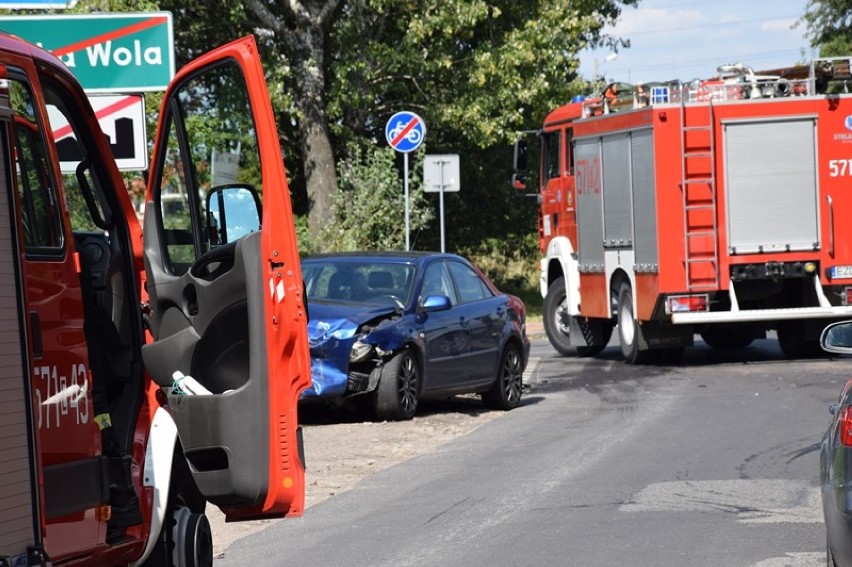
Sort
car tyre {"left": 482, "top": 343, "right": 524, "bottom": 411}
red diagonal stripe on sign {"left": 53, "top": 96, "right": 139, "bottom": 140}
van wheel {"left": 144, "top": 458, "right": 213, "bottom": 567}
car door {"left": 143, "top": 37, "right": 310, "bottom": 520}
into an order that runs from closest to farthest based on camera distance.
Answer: car door {"left": 143, "top": 37, "right": 310, "bottom": 520}, van wheel {"left": 144, "top": 458, "right": 213, "bottom": 567}, red diagonal stripe on sign {"left": 53, "top": 96, "right": 139, "bottom": 140}, car tyre {"left": 482, "top": 343, "right": 524, "bottom": 411}

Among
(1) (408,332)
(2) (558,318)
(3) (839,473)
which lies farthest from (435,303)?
(2) (558,318)

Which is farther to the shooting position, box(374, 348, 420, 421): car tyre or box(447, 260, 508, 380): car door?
box(447, 260, 508, 380): car door

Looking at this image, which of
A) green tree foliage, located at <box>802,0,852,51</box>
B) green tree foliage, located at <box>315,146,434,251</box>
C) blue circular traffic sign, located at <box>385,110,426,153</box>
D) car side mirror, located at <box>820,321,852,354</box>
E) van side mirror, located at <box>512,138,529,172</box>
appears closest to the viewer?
car side mirror, located at <box>820,321,852,354</box>

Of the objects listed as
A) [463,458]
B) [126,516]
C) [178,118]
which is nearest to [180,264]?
[178,118]

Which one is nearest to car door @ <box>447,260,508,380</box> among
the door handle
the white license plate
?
the white license plate

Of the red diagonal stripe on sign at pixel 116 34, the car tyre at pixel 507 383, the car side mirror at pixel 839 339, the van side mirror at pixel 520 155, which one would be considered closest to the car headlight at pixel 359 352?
the car tyre at pixel 507 383

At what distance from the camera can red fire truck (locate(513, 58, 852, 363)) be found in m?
18.6

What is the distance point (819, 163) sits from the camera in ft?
61.9

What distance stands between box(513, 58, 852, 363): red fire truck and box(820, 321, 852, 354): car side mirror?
11838 mm

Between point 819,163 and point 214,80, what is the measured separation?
13.6 metres

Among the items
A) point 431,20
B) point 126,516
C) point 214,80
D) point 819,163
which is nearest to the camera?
point 126,516

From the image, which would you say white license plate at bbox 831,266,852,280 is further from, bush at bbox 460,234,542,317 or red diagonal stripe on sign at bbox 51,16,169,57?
bush at bbox 460,234,542,317

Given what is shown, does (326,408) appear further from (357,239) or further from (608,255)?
(357,239)

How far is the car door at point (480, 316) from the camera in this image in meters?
14.8
